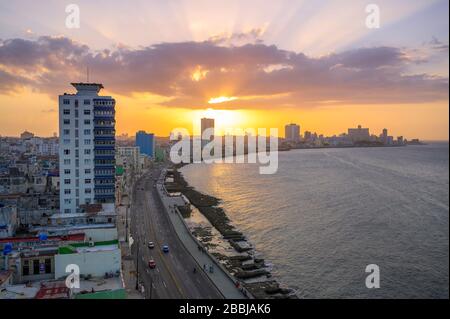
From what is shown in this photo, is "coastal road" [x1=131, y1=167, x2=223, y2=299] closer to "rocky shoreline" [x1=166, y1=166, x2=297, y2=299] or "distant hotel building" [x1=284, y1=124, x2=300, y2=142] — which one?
"rocky shoreline" [x1=166, y1=166, x2=297, y2=299]

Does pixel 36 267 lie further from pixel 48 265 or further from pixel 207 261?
pixel 207 261

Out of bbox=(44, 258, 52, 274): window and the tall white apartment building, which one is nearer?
bbox=(44, 258, 52, 274): window

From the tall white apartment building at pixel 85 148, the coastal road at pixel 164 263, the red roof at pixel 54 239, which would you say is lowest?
the coastal road at pixel 164 263

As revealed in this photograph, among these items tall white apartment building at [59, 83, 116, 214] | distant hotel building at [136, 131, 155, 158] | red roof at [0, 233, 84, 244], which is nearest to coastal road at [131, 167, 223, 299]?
red roof at [0, 233, 84, 244]

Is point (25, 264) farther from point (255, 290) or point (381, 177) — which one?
point (381, 177)

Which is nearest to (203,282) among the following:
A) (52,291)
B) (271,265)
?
(271,265)

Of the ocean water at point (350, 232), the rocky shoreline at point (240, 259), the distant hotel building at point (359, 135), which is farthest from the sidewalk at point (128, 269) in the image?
the distant hotel building at point (359, 135)

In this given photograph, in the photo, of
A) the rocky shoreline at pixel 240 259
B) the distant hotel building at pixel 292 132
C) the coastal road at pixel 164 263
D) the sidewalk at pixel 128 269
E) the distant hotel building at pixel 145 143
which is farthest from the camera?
the distant hotel building at pixel 292 132

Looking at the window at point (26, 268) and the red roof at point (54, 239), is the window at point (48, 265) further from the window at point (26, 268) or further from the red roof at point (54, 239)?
the red roof at point (54, 239)
